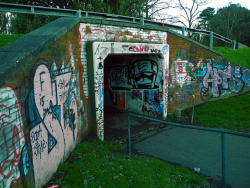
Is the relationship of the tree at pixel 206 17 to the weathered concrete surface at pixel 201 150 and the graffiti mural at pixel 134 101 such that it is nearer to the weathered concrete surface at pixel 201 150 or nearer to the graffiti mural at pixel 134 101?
the graffiti mural at pixel 134 101

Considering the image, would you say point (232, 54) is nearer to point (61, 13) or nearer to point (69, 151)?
point (61, 13)

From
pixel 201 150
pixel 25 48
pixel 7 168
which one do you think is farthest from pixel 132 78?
pixel 7 168

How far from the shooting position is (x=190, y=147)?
666cm

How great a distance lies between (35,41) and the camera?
396cm

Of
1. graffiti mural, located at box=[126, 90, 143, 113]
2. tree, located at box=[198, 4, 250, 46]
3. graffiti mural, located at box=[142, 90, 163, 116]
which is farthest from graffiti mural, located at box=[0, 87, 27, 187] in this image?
tree, located at box=[198, 4, 250, 46]

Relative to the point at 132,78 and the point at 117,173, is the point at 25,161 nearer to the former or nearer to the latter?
the point at 117,173

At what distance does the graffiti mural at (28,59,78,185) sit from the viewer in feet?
11.7

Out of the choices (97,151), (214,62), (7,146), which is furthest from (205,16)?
(7,146)

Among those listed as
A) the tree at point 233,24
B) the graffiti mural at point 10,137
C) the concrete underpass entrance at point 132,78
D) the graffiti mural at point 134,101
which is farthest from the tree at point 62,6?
the tree at point 233,24

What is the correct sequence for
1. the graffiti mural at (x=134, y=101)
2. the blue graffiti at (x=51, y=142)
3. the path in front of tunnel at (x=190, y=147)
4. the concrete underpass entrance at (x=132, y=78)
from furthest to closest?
the graffiti mural at (x=134, y=101) < the concrete underpass entrance at (x=132, y=78) < the path in front of tunnel at (x=190, y=147) < the blue graffiti at (x=51, y=142)

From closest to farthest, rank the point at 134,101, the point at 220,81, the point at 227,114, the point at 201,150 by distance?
the point at 201,150 < the point at 227,114 < the point at 134,101 < the point at 220,81

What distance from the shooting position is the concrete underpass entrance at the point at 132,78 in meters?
6.80

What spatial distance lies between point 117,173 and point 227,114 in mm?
7036

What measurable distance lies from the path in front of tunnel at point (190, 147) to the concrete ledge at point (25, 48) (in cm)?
402
